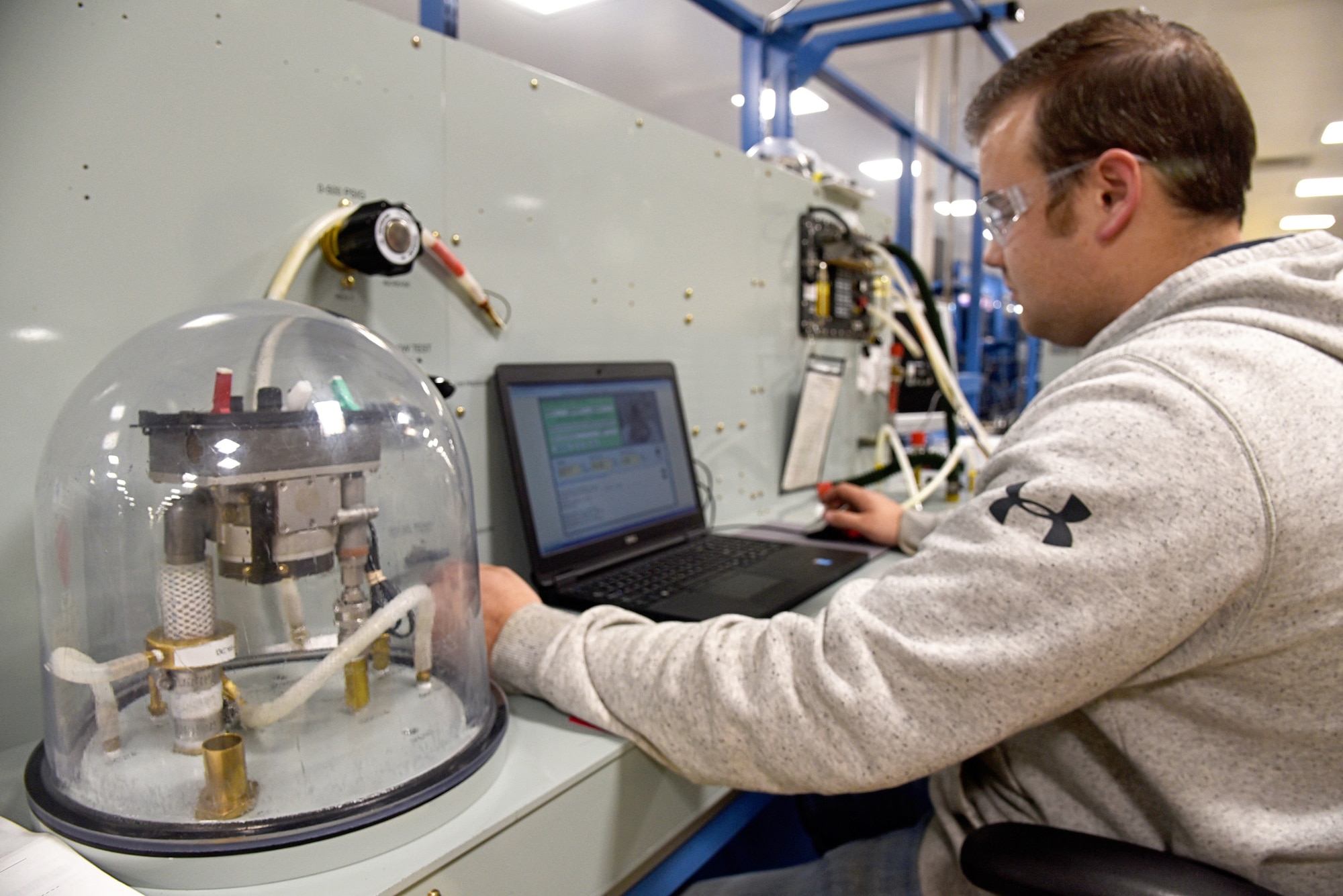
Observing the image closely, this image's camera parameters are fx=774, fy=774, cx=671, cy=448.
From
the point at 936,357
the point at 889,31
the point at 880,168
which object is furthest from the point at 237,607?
the point at 880,168

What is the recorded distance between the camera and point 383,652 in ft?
1.98

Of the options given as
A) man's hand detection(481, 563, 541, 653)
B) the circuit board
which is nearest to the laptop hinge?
man's hand detection(481, 563, 541, 653)

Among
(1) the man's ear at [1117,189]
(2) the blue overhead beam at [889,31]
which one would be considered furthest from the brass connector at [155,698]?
(2) the blue overhead beam at [889,31]

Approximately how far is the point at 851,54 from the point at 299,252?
507 cm

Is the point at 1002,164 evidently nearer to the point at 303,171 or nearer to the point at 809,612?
the point at 809,612

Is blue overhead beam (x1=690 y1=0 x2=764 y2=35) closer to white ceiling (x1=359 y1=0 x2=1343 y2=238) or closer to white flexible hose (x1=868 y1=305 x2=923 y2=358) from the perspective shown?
white flexible hose (x1=868 y1=305 x2=923 y2=358)

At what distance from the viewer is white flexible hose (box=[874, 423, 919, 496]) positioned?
179 centimetres

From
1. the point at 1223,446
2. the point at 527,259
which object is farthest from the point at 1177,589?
the point at 527,259

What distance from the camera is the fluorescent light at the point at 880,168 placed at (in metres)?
7.55

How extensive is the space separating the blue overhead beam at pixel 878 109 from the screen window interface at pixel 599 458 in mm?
901

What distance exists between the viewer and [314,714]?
1.82ft

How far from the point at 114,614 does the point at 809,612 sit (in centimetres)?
70

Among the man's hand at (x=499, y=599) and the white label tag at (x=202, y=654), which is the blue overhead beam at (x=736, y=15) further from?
the white label tag at (x=202, y=654)

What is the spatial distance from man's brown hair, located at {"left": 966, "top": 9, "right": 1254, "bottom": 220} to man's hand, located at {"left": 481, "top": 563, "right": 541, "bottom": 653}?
76 centimetres
